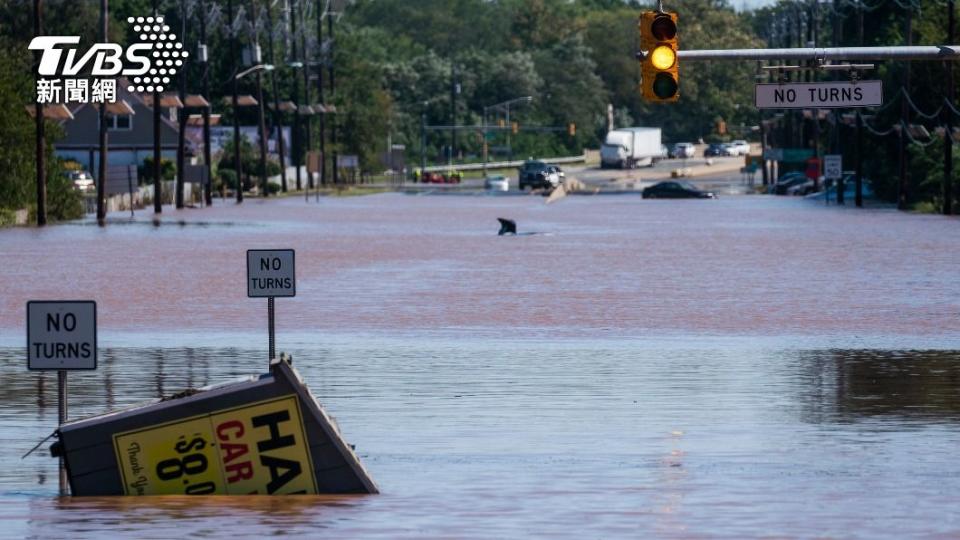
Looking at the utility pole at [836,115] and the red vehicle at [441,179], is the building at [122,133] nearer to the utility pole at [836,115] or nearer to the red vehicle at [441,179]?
the utility pole at [836,115]

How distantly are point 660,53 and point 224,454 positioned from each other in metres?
12.2

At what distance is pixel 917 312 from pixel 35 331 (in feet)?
73.0

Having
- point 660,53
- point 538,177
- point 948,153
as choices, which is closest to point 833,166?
point 948,153

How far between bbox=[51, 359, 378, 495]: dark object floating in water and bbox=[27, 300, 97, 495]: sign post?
0.42 metres

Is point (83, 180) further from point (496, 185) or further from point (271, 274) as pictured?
point (271, 274)

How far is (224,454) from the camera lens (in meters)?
14.7

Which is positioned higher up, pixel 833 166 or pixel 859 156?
pixel 859 156

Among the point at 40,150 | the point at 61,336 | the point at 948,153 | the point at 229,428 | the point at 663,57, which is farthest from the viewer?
the point at 948,153

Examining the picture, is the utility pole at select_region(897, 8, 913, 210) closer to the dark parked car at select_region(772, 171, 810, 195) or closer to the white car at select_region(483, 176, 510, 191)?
the dark parked car at select_region(772, 171, 810, 195)

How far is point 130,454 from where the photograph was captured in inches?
583

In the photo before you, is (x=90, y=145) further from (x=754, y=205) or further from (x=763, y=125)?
(x=763, y=125)

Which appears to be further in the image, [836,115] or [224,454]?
[836,115]

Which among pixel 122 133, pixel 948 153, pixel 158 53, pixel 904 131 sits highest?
pixel 158 53

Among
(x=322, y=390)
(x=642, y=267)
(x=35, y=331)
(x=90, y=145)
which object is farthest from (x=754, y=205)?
(x=35, y=331)
